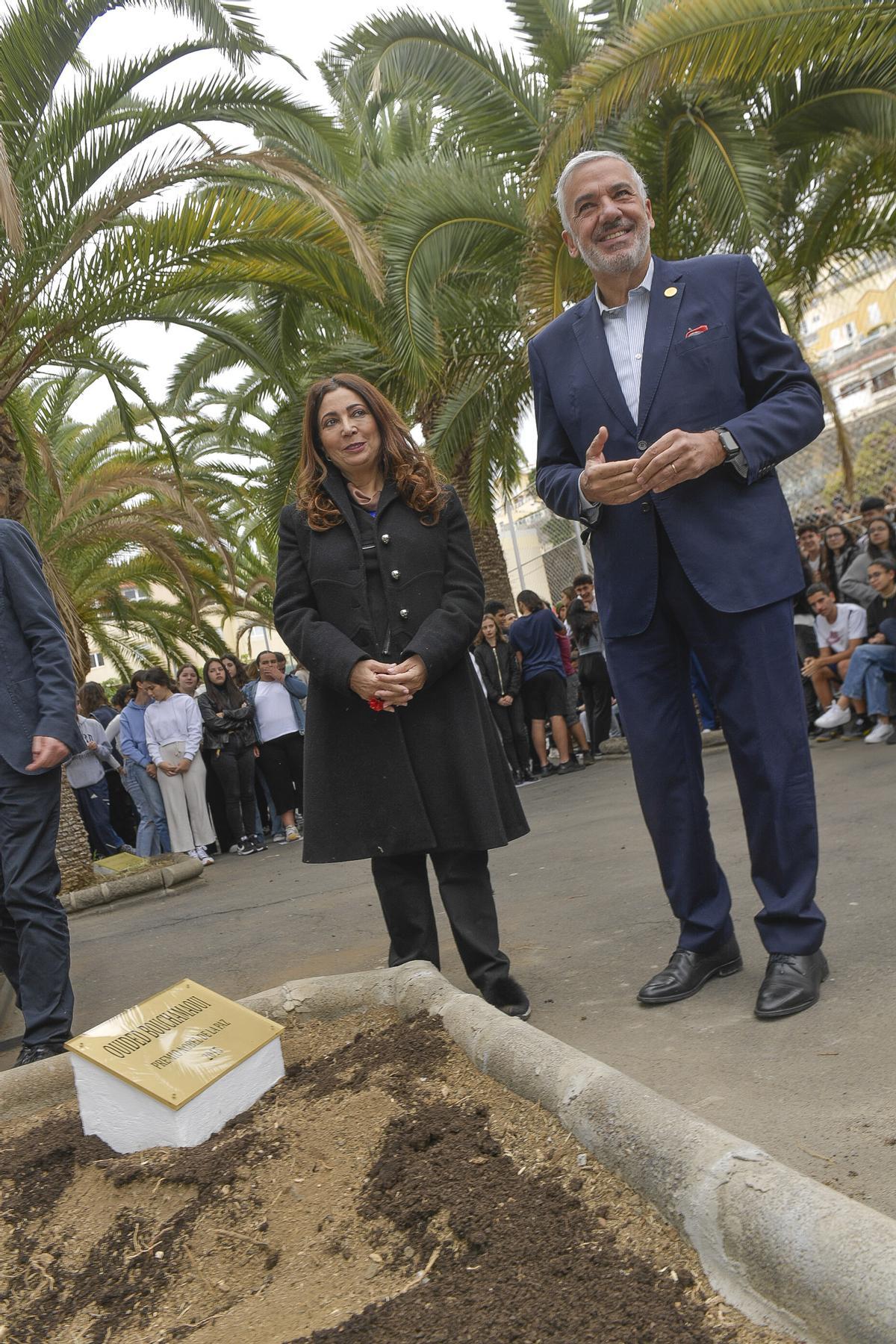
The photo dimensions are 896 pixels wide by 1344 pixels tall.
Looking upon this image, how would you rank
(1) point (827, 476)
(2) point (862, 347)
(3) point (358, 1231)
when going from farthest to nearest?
(2) point (862, 347)
(1) point (827, 476)
(3) point (358, 1231)

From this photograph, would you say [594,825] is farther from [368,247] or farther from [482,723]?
[368,247]

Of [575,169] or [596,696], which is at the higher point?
[575,169]

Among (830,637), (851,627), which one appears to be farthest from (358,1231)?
(830,637)

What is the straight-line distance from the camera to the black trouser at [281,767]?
12234 mm

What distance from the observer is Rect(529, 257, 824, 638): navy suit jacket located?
11.3 ft

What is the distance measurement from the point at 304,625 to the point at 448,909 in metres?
1.03

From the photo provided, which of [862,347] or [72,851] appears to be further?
[862,347]

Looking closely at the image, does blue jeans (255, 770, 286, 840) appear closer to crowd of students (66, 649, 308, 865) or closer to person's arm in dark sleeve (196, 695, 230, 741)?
crowd of students (66, 649, 308, 865)

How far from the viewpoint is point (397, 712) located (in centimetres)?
394

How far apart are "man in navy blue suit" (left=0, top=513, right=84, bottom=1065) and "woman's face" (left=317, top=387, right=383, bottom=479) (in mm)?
1348

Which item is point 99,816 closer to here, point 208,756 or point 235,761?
point 208,756

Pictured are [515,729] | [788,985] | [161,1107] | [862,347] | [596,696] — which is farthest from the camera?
[862,347]

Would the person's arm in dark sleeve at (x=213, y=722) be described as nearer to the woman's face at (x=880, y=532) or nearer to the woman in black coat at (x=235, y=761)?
the woman in black coat at (x=235, y=761)

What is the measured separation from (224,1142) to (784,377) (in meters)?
2.54
